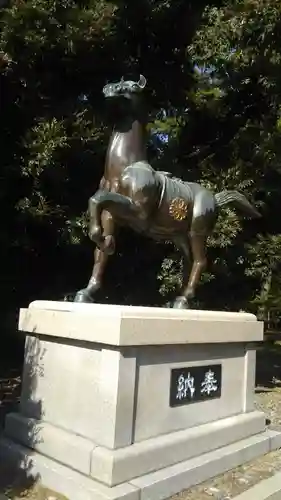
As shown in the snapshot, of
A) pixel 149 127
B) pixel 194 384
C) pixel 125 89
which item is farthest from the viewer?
pixel 149 127

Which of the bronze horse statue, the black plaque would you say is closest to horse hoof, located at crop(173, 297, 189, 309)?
the bronze horse statue

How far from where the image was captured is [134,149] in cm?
464

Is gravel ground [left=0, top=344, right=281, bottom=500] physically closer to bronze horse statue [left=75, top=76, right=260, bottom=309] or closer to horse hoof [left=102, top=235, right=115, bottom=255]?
bronze horse statue [left=75, top=76, right=260, bottom=309]

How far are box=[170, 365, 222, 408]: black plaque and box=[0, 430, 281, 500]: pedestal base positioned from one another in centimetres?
46

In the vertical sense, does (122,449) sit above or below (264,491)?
above

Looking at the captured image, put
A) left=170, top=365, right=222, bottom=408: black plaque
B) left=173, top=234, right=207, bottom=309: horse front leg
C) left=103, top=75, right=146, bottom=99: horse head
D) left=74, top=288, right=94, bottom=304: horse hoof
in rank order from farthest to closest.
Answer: left=173, top=234, right=207, bottom=309: horse front leg < left=103, top=75, right=146, bottom=99: horse head < left=74, top=288, right=94, bottom=304: horse hoof < left=170, top=365, right=222, bottom=408: black plaque

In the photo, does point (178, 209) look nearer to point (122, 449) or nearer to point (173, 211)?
point (173, 211)

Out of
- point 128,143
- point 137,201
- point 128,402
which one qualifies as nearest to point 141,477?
point 128,402

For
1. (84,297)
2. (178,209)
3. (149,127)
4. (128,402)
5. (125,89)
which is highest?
(149,127)

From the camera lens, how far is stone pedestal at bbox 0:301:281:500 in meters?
3.54

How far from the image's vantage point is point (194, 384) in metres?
4.27

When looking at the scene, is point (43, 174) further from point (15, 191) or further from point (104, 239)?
point (104, 239)

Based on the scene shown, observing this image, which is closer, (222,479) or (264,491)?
(264,491)

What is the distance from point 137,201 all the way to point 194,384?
5.38 ft
